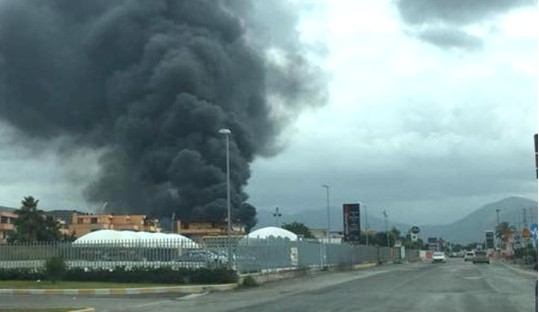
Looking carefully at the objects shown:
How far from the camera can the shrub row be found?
31.9 meters

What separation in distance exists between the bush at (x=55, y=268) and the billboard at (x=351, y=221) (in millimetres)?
51589

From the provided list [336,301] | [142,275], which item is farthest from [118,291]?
[336,301]

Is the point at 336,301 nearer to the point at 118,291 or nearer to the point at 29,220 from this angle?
the point at 118,291

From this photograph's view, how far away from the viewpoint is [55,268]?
106 ft

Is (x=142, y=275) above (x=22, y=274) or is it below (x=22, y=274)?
below

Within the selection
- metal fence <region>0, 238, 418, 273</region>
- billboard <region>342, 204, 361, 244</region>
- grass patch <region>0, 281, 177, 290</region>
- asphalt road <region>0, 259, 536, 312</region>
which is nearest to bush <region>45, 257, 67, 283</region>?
→ grass patch <region>0, 281, 177, 290</region>

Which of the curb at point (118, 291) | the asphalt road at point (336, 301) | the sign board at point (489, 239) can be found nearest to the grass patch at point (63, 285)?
the curb at point (118, 291)

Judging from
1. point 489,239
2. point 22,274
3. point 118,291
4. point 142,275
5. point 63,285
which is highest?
point 489,239

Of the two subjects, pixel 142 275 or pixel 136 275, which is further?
pixel 136 275

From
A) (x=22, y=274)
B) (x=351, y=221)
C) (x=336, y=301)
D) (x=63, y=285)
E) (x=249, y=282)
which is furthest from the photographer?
(x=351, y=221)

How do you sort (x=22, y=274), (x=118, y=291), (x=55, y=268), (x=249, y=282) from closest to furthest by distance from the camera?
(x=118, y=291) → (x=55, y=268) → (x=249, y=282) → (x=22, y=274)

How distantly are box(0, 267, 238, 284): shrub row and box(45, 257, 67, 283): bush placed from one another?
540mm

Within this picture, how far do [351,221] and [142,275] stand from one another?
52.1 metres

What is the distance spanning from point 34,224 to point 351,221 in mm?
36040
